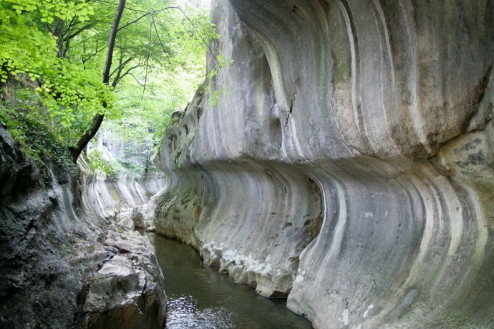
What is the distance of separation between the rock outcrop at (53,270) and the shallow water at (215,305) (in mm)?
1025

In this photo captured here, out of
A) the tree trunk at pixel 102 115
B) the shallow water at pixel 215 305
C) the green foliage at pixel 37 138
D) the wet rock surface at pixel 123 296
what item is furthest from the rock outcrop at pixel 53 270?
the tree trunk at pixel 102 115

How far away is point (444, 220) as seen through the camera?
6.14 m

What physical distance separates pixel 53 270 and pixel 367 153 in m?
5.61

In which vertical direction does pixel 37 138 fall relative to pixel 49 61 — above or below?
below

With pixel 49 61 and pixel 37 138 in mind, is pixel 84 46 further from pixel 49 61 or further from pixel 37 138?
pixel 49 61

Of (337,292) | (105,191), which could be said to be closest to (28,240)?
(337,292)

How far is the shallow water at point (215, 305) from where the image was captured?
810 centimetres

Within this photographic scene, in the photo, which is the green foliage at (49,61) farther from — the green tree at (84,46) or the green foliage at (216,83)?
the green foliage at (216,83)

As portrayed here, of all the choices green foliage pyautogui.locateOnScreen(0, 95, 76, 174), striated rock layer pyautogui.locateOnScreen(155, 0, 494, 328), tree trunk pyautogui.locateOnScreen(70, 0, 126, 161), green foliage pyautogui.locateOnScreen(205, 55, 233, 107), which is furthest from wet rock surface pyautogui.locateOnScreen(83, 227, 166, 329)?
green foliage pyautogui.locateOnScreen(205, 55, 233, 107)

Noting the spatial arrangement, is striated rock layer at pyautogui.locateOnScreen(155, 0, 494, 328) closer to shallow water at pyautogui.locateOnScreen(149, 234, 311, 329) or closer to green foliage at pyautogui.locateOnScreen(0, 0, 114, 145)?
shallow water at pyautogui.locateOnScreen(149, 234, 311, 329)

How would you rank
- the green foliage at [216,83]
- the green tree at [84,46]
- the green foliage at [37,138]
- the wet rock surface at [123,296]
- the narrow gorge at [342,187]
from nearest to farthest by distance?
the narrow gorge at [342,187] < the wet rock surface at [123,296] < the green tree at [84,46] < the green foliage at [37,138] < the green foliage at [216,83]

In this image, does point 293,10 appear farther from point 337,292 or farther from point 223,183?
point 223,183

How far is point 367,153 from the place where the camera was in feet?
22.0

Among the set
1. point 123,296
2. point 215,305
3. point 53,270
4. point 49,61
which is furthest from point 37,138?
point 215,305
